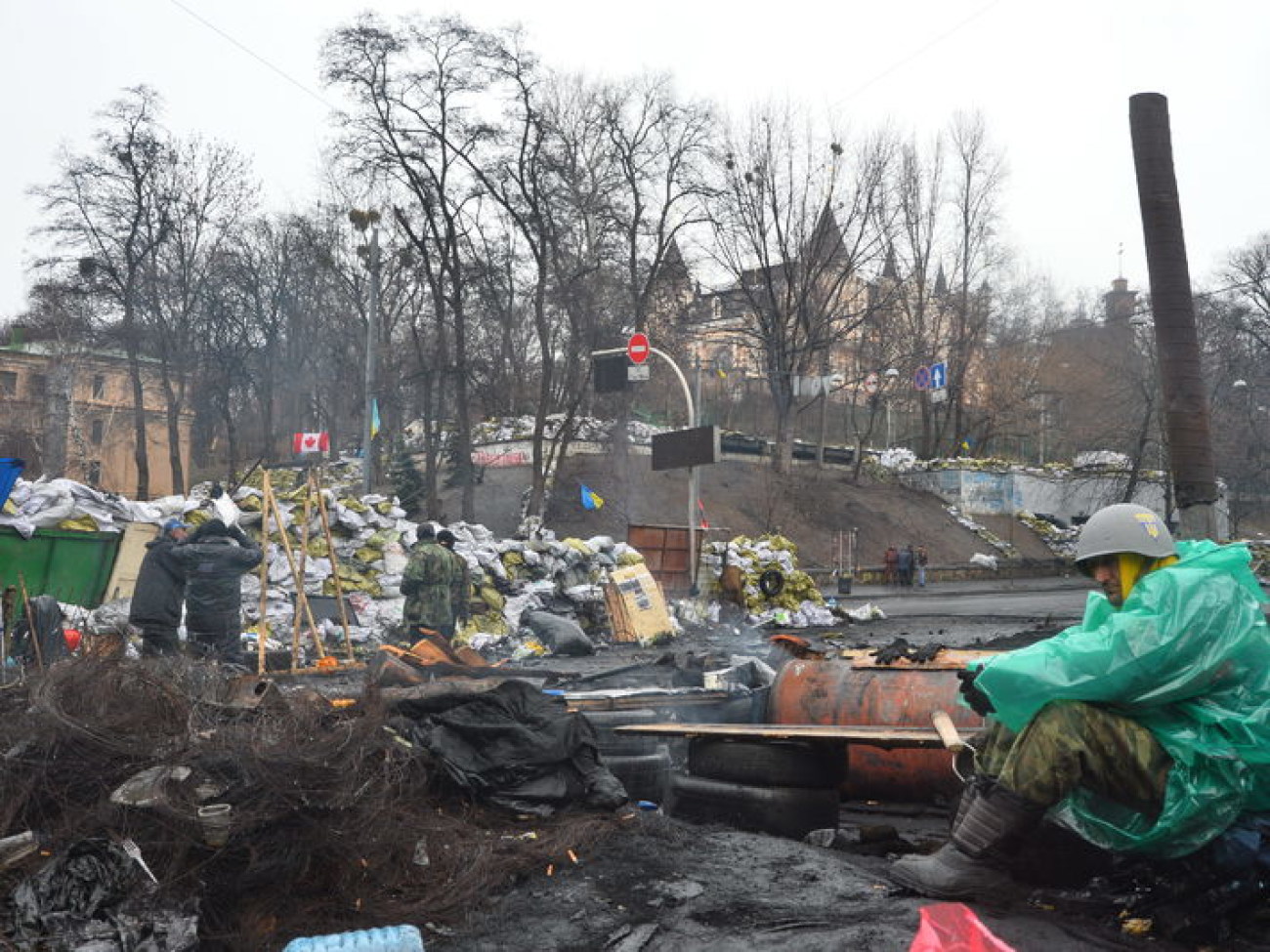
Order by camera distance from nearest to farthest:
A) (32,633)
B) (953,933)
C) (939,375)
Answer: (953,933)
(32,633)
(939,375)

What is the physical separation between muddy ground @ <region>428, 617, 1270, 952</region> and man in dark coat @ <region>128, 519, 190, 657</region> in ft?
22.7

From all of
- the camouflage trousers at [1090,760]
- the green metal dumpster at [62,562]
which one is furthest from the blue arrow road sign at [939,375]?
→ the camouflage trousers at [1090,760]

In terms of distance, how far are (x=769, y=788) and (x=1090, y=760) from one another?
213cm

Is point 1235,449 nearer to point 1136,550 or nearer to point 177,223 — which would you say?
point 177,223

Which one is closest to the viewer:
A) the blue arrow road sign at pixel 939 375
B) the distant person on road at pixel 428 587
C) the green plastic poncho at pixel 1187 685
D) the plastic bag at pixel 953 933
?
the plastic bag at pixel 953 933

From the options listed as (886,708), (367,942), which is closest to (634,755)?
(886,708)

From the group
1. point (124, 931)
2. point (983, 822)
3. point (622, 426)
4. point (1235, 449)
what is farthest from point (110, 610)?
point (1235, 449)

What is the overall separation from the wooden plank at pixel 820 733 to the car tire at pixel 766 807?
258mm

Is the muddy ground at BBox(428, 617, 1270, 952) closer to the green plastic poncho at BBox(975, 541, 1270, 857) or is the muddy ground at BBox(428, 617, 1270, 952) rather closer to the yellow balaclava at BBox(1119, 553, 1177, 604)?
the green plastic poncho at BBox(975, 541, 1270, 857)

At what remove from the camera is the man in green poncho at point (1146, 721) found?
10.7ft

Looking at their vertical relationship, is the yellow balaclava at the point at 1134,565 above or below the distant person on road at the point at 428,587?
above

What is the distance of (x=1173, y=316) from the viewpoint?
9039 millimetres

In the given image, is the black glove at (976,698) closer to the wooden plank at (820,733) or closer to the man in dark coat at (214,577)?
the wooden plank at (820,733)

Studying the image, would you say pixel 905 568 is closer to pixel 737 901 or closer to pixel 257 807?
pixel 737 901
